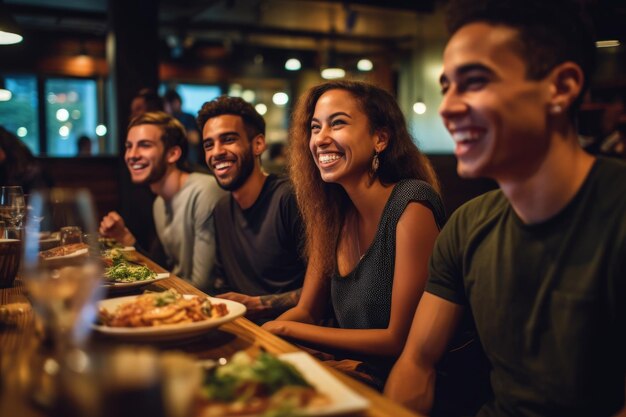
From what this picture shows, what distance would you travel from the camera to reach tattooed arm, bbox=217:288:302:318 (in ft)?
7.50

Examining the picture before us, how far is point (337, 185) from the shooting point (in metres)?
2.16

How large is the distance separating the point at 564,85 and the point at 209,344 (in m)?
0.90

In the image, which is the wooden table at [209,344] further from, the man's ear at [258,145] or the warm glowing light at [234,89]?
the warm glowing light at [234,89]

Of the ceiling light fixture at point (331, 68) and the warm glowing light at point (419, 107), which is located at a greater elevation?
the ceiling light fixture at point (331, 68)

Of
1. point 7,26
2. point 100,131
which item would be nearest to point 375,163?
point 7,26

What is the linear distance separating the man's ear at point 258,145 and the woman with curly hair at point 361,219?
1.97 ft

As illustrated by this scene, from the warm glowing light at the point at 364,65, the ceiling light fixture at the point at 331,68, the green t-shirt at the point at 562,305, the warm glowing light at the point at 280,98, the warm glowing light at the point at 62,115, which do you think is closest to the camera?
the green t-shirt at the point at 562,305

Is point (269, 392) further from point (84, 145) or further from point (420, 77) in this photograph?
point (420, 77)

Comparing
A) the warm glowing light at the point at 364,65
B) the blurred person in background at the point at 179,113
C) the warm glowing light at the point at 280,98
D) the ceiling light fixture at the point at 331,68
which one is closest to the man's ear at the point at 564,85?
the blurred person in background at the point at 179,113

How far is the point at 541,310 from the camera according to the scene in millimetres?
1143

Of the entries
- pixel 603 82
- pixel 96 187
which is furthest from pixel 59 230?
pixel 603 82

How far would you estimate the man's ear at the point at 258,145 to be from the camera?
2.89m

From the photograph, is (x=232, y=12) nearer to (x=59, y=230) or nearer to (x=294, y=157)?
(x=294, y=157)

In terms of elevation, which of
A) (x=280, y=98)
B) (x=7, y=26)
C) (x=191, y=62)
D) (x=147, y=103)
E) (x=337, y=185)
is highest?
(x=191, y=62)
